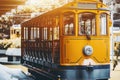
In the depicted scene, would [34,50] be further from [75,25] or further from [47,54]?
[75,25]

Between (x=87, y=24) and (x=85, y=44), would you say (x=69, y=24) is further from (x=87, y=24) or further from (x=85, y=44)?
(x=85, y=44)

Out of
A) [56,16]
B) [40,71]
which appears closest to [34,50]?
[40,71]

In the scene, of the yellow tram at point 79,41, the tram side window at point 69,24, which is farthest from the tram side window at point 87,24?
the tram side window at point 69,24

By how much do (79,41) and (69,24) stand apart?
0.76 meters

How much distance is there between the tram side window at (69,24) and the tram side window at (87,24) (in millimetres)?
270

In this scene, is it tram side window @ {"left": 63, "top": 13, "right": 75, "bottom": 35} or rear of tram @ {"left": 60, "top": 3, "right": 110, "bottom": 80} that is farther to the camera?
tram side window @ {"left": 63, "top": 13, "right": 75, "bottom": 35}

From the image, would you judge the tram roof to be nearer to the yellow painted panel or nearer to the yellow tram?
the yellow tram

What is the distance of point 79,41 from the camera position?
15.7 meters

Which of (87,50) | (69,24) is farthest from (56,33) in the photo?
(87,50)

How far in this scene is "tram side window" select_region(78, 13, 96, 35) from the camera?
15.9m

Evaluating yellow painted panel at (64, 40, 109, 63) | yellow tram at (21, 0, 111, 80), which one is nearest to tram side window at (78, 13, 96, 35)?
yellow tram at (21, 0, 111, 80)

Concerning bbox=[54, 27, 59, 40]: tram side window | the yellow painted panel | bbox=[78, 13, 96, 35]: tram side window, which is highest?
bbox=[78, 13, 96, 35]: tram side window

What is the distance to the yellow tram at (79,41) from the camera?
15555 millimetres

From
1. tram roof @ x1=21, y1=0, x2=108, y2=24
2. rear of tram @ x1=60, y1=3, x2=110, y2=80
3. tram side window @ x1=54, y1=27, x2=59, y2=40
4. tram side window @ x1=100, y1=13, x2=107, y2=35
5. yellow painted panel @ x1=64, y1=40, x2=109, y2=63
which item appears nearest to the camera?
rear of tram @ x1=60, y1=3, x2=110, y2=80
